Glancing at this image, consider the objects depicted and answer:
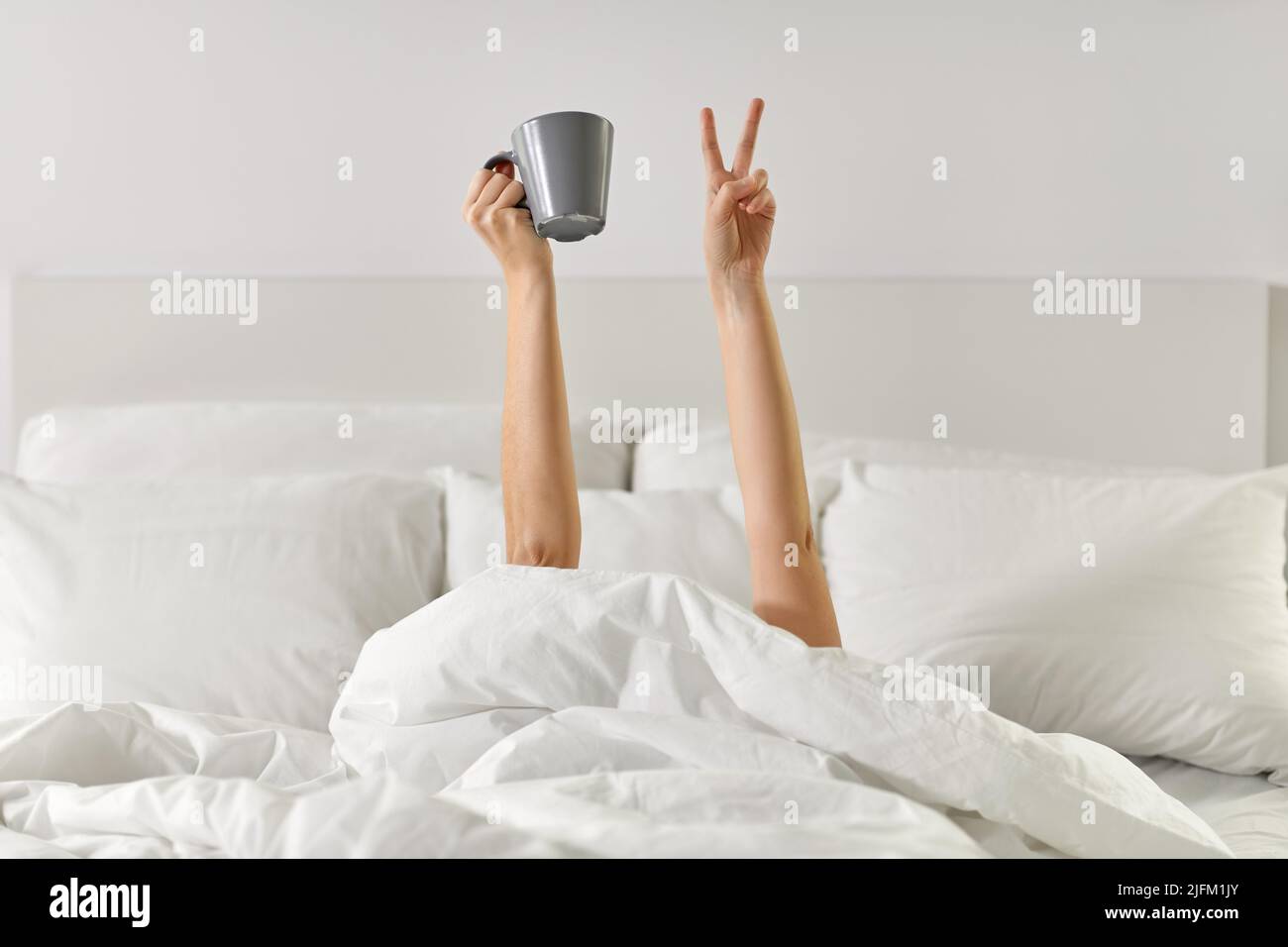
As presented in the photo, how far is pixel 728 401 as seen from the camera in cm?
146

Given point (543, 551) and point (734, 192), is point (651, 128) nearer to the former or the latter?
point (734, 192)

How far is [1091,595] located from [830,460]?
50 centimetres

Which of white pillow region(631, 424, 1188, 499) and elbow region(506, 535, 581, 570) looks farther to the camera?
white pillow region(631, 424, 1188, 499)

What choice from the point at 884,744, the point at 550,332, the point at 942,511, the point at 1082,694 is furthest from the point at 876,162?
the point at 884,744

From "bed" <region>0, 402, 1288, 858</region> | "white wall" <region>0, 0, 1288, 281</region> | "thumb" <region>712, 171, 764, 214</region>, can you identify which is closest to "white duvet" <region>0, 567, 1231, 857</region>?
"bed" <region>0, 402, 1288, 858</region>

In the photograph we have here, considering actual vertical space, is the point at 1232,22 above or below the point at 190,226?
above

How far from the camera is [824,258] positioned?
216 cm

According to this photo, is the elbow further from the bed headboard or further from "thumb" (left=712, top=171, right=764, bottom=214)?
the bed headboard

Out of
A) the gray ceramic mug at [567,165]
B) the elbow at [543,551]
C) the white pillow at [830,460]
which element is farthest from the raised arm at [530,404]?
the white pillow at [830,460]

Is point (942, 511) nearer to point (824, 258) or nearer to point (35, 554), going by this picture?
point (824, 258)

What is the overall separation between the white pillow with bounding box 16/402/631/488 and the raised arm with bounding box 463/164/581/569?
A: 451mm

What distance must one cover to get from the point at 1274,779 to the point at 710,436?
0.95 m

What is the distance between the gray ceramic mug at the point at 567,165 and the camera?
131 centimetres

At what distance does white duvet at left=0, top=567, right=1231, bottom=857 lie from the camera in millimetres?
773
